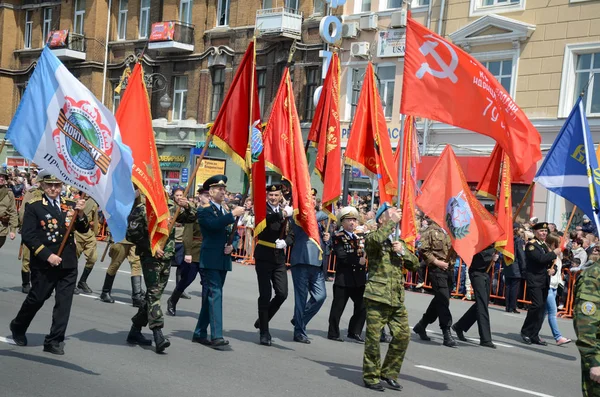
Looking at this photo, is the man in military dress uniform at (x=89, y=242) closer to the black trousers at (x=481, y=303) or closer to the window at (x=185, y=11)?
the black trousers at (x=481, y=303)

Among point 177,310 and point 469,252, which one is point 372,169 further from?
point 177,310

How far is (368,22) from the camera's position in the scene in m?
29.7

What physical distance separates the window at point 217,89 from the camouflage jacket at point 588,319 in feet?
103

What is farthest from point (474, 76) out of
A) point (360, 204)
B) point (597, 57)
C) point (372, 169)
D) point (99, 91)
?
point (99, 91)

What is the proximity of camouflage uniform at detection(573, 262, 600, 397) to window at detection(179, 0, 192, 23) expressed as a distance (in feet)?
111

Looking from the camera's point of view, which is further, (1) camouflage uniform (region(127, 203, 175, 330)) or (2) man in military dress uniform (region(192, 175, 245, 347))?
(2) man in military dress uniform (region(192, 175, 245, 347))

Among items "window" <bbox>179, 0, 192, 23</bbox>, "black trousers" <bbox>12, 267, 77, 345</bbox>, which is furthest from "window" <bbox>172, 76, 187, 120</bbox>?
"black trousers" <bbox>12, 267, 77, 345</bbox>

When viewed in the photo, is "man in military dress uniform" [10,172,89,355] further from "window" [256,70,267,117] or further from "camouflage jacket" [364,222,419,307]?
"window" [256,70,267,117]

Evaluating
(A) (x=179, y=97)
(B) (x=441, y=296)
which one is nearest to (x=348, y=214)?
(B) (x=441, y=296)

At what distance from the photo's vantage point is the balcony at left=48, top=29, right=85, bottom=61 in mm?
41969

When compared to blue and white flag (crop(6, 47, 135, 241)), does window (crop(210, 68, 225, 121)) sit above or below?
above

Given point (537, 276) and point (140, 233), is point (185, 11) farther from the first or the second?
point (140, 233)

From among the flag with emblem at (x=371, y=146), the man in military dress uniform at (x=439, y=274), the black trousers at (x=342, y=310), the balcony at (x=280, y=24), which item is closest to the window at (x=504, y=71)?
the balcony at (x=280, y=24)

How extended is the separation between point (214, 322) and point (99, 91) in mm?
34030
